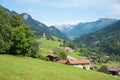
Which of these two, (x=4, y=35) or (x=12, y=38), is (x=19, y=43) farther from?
(x=4, y=35)

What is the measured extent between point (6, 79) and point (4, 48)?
112 ft

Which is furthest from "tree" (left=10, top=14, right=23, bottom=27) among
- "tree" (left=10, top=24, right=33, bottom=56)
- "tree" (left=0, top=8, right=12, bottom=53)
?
"tree" (left=0, top=8, right=12, bottom=53)

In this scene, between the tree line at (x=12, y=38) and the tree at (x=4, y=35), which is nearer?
the tree at (x=4, y=35)

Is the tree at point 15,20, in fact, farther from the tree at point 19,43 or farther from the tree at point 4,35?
the tree at point 4,35

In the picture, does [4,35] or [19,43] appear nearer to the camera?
[4,35]

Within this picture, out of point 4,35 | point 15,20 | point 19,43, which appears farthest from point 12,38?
point 15,20

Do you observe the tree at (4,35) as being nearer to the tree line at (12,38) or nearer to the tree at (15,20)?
the tree line at (12,38)

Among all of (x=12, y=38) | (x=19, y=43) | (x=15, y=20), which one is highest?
(x=15, y=20)

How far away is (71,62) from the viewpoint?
405 feet

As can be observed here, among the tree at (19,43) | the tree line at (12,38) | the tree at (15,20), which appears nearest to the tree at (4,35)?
the tree line at (12,38)

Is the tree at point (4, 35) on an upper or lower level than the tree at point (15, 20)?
lower

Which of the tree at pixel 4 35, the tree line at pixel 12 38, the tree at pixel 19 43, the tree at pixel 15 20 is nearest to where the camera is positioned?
the tree at pixel 4 35

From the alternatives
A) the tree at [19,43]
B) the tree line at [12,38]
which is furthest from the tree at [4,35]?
the tree at [19,43]

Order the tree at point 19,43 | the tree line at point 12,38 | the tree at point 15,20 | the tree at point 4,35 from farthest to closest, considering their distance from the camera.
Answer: the tree at point 15,20
the tree at point 19,43
the tree line at point 12,38
the tree at point 4,35
